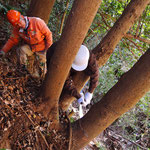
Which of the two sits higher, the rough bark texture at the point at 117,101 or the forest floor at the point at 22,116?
the rough bark texture at the point at 117,101

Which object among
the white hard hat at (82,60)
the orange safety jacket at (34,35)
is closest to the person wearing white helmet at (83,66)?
the white hard hat at (82,60)

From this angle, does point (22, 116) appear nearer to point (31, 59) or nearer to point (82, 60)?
point (82, 60)


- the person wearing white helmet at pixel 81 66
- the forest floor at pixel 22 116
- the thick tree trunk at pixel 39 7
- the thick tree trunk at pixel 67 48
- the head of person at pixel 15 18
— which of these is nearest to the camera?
→ the thick tree trunk at pixel 67 48

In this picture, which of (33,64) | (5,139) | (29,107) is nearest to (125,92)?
(29,107)

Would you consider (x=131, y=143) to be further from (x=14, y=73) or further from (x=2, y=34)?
(x=2, y=34)

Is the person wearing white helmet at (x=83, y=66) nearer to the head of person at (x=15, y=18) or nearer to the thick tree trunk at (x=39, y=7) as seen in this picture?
the head of person at (x=15, y=18)

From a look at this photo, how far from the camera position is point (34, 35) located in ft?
9.71

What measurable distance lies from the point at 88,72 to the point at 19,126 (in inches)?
58.7

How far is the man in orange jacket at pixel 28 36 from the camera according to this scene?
2.71 meters

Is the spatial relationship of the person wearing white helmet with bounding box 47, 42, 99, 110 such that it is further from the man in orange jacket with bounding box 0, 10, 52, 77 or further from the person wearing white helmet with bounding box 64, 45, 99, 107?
the man in orange jacket with bounding box 0, 10, 52, 77

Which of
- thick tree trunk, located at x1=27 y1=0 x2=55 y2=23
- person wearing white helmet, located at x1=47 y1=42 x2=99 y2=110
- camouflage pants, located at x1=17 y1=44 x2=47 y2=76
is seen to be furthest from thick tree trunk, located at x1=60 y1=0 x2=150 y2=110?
thick tree trunk, located at x1=27 y1=0 x2=55 y2=23

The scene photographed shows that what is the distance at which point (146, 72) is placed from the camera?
179cm

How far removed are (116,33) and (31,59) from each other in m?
1.92

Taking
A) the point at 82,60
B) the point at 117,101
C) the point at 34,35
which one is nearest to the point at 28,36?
the point at 34,35
